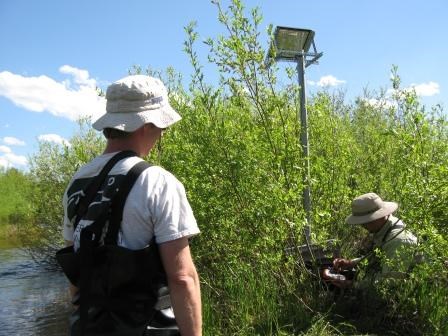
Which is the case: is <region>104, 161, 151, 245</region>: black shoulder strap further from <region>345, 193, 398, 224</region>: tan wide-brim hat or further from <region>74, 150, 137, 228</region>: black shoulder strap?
<region>345, 193, 398, 224</region>: tan wide-brim hat

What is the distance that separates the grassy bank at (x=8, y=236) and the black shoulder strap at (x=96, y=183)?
19519 millimetres

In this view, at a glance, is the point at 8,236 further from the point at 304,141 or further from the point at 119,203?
the point at 119,203

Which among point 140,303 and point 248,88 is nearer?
point 140,303

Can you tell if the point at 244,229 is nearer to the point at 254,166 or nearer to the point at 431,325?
the point at 254,166

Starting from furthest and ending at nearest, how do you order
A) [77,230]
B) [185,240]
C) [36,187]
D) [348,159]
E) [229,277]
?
[36,187], [348,159], [229,277], [77,230], [185,240]

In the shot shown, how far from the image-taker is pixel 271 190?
4051mm

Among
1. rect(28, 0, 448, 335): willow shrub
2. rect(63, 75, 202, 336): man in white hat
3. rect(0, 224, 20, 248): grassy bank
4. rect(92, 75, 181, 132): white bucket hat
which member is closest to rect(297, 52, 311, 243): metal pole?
rect(28, 0, 448, 335): willow shrub

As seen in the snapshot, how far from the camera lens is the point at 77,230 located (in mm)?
1859

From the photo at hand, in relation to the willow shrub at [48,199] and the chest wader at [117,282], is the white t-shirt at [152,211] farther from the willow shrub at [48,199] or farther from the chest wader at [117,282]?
the willow shrub at [48,199]

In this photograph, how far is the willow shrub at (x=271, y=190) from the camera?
12.4ft

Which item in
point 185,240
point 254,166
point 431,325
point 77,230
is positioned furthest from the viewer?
point 254,166

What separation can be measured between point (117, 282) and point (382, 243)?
297cm

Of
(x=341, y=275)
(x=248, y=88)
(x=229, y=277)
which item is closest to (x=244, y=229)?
(x=229, y=277)

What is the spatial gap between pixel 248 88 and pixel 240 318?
2.00 metres
